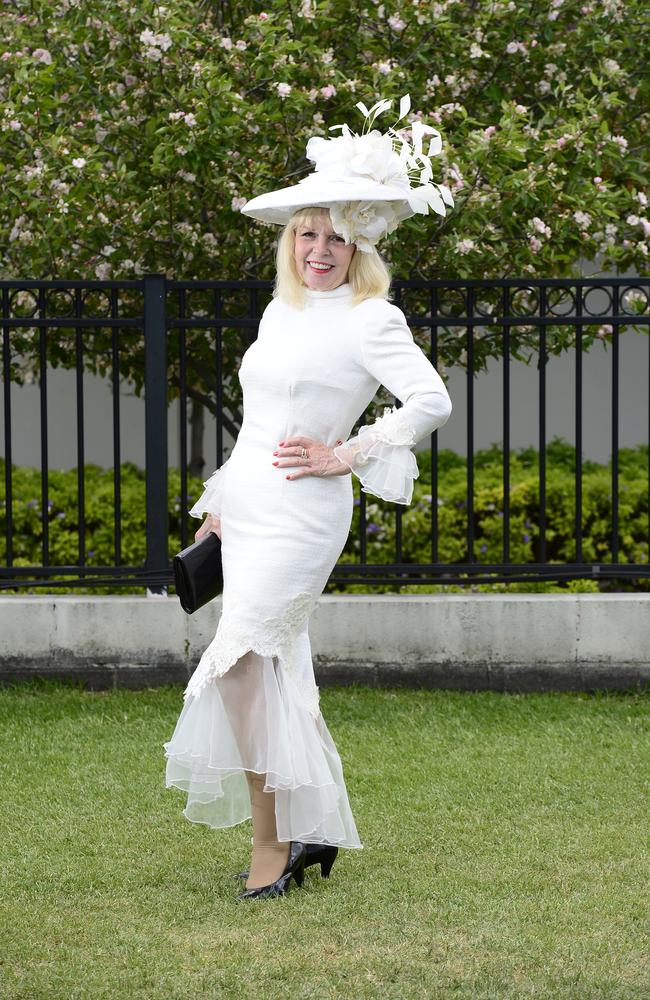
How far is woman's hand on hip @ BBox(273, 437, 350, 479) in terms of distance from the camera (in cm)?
405

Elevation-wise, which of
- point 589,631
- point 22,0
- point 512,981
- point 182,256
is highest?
point 22,0

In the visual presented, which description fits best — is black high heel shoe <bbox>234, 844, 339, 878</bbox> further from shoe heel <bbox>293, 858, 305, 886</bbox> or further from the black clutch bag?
the black clutch bag

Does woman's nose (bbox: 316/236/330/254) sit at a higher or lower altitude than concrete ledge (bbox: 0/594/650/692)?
higher

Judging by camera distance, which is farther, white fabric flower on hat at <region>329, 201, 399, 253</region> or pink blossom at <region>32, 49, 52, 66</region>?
pink blossom at <region>32, 49, 52, 66</region>

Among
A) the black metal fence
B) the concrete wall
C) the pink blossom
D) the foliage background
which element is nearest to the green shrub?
the black metal fence

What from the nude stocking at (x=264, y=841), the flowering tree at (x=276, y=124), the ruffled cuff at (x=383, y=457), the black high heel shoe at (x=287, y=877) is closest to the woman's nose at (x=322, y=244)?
the ruffled cuff at (x=383, y=457)

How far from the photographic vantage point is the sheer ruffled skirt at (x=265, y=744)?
4090 millimetres

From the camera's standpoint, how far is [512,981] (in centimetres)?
354

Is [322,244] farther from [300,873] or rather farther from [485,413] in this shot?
[485,413]

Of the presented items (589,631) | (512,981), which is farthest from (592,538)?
(512,981)

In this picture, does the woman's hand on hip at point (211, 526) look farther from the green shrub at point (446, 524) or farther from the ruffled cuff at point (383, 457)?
the green shrub at point (446, 524)

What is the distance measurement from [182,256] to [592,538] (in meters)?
2.56

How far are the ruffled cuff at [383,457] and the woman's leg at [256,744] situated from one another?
58cm

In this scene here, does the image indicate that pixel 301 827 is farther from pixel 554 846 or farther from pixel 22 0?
pixel 22 0
